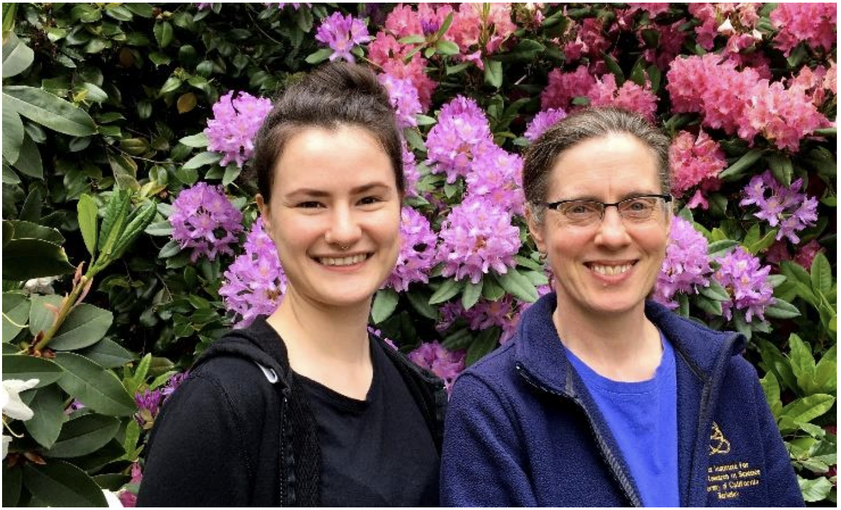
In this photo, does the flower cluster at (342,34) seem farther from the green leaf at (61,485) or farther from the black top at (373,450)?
the green leaf at (61,485)

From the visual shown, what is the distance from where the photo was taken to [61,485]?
1534mm

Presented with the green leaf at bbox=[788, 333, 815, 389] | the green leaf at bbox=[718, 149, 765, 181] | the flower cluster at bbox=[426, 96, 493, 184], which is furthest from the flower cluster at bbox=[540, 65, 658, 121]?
the green leaf at bbox=[788, 333, 815, 389]

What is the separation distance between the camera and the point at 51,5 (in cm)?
268

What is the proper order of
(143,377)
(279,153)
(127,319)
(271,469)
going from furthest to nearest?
(127,319) → (143,377) → (279,153) → (271,469)

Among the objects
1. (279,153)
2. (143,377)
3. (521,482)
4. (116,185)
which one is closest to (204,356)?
(279,153)

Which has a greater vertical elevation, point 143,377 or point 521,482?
point 143,377

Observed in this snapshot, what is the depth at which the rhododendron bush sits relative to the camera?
83.7 inches

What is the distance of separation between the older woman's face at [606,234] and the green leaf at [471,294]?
480 mm

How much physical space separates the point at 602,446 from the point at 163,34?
6.26 feet

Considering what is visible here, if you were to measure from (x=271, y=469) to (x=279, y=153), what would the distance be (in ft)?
1.69

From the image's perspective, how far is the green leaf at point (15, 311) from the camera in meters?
1.53

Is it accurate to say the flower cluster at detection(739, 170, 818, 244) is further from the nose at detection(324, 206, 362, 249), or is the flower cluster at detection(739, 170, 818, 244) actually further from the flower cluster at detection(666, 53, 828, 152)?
the nose at detection(324, 206, 362, 249)

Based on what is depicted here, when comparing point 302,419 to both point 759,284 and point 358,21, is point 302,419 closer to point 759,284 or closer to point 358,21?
point 759,284

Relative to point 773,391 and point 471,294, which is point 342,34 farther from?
point 773,391
